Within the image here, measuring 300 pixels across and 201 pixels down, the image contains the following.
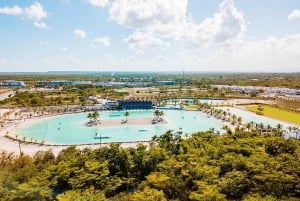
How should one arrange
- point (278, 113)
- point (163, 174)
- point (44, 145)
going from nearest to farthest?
point (163, 174), point (44, 145), point (278, 113)

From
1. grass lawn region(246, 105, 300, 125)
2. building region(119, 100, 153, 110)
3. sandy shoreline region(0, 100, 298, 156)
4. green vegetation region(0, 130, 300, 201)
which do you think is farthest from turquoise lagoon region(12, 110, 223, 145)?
green vegetation region(0, 130, 300, 201)

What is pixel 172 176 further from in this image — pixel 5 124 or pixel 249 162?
pixel 5 124

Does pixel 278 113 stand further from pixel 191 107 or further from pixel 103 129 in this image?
pixel 103 129

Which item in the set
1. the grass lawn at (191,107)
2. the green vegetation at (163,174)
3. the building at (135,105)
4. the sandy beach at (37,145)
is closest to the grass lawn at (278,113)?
the grass lawn at (191,107)

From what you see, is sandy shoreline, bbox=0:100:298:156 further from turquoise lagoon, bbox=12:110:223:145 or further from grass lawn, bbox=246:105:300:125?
grass lawn, bbox=246:105:300:125

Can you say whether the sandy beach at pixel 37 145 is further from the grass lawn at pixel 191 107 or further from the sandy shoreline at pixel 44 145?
the grass lawn at pixel 191 107

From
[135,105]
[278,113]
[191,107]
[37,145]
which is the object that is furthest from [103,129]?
[278,113]
